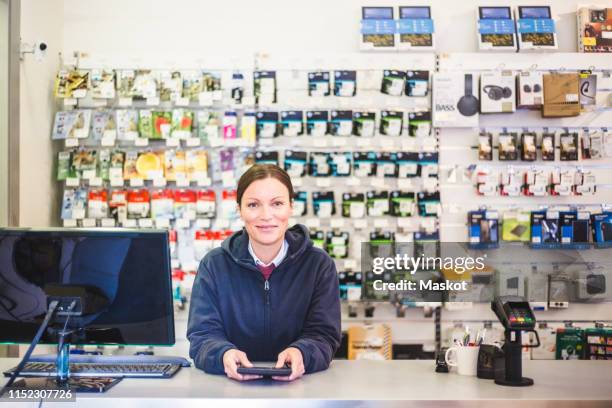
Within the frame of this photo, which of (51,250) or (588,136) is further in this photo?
(588,136)

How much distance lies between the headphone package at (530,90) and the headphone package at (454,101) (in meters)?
0.30

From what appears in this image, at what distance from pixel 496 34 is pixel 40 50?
308 cm

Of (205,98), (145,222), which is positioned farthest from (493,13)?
(145,222)

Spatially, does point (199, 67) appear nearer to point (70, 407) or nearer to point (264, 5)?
point (264, 5)

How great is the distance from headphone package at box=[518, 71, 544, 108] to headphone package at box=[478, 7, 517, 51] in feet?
0.81

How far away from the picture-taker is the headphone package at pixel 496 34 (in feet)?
16.0

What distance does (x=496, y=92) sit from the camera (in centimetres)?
477

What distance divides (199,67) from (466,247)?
2.25 m

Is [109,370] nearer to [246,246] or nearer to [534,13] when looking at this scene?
[246,246]

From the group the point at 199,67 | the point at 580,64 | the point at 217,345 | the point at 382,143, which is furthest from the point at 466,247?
the point at 217,345

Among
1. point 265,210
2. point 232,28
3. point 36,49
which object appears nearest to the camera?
point 265,210

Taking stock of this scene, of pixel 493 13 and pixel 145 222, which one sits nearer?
pixel 145 222

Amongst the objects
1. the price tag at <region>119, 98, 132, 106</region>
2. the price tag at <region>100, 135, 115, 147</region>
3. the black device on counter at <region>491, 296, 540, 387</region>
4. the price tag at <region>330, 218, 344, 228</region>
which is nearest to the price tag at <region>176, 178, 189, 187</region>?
the price tag at <region>100, 135, 115, 147</region>

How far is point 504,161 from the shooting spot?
4.88m
